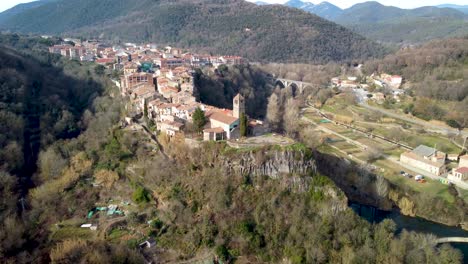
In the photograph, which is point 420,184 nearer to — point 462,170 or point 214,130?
point 462,170

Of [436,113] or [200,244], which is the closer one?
[200,244]

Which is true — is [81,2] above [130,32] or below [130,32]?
above

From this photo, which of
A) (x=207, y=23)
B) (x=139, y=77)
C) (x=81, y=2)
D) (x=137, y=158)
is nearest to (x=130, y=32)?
(x=207, y=23)

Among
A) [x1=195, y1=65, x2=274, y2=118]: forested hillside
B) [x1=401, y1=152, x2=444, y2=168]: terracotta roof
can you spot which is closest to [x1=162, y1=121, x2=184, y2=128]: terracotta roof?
[x1=195, y1=65, x2=274, y2=118]: forested hillside

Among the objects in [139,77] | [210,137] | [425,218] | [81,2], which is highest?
[81,2]

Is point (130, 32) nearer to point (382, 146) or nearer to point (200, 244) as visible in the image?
point (382, 146)

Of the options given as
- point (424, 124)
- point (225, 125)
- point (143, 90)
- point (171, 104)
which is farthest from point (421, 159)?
point (143, 90)

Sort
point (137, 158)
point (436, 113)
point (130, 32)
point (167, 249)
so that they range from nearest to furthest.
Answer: point (167, 249) → point (137, 158) → point (436, 113) → point (130, 32)

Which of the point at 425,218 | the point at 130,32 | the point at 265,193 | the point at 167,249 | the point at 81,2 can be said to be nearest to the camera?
the point at 167,249
